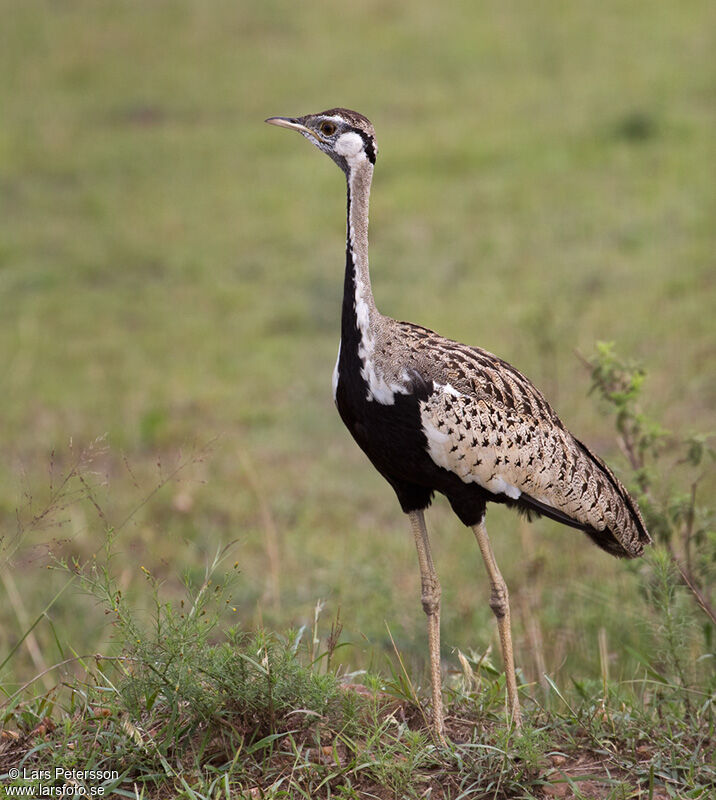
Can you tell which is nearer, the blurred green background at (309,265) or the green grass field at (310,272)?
the green grass field at (310,272)

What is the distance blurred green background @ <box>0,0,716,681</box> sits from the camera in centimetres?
665

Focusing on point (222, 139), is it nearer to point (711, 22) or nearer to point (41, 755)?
point (711, 22)

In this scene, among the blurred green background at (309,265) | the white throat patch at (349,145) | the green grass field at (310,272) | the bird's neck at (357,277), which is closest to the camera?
the bird's neck at (357,277)

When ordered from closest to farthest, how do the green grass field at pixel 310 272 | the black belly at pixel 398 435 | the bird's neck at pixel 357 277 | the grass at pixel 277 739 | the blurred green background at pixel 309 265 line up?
the grass at pixel 277 739
the black belly at pixel 398 435
the bird's neck at pixel 357 277
the green grass field at pixel 310 272
the blurred green background at pixel 309 265

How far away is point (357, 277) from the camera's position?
153 inches

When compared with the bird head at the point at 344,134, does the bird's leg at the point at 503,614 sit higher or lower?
lower

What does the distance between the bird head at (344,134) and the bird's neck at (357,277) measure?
0.08m

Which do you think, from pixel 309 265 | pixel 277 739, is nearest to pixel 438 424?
pixel 277 739

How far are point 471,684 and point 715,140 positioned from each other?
1021cm

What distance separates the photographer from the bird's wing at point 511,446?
12.4 feet

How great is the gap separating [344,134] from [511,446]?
120cm

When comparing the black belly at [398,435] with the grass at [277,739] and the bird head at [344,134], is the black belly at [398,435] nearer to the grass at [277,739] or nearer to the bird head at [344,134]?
the grass at [277,739]

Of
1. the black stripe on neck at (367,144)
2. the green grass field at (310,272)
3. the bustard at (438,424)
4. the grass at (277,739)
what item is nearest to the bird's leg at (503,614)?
the bustard at (438,424)

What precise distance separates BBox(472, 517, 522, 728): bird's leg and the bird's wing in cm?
17
